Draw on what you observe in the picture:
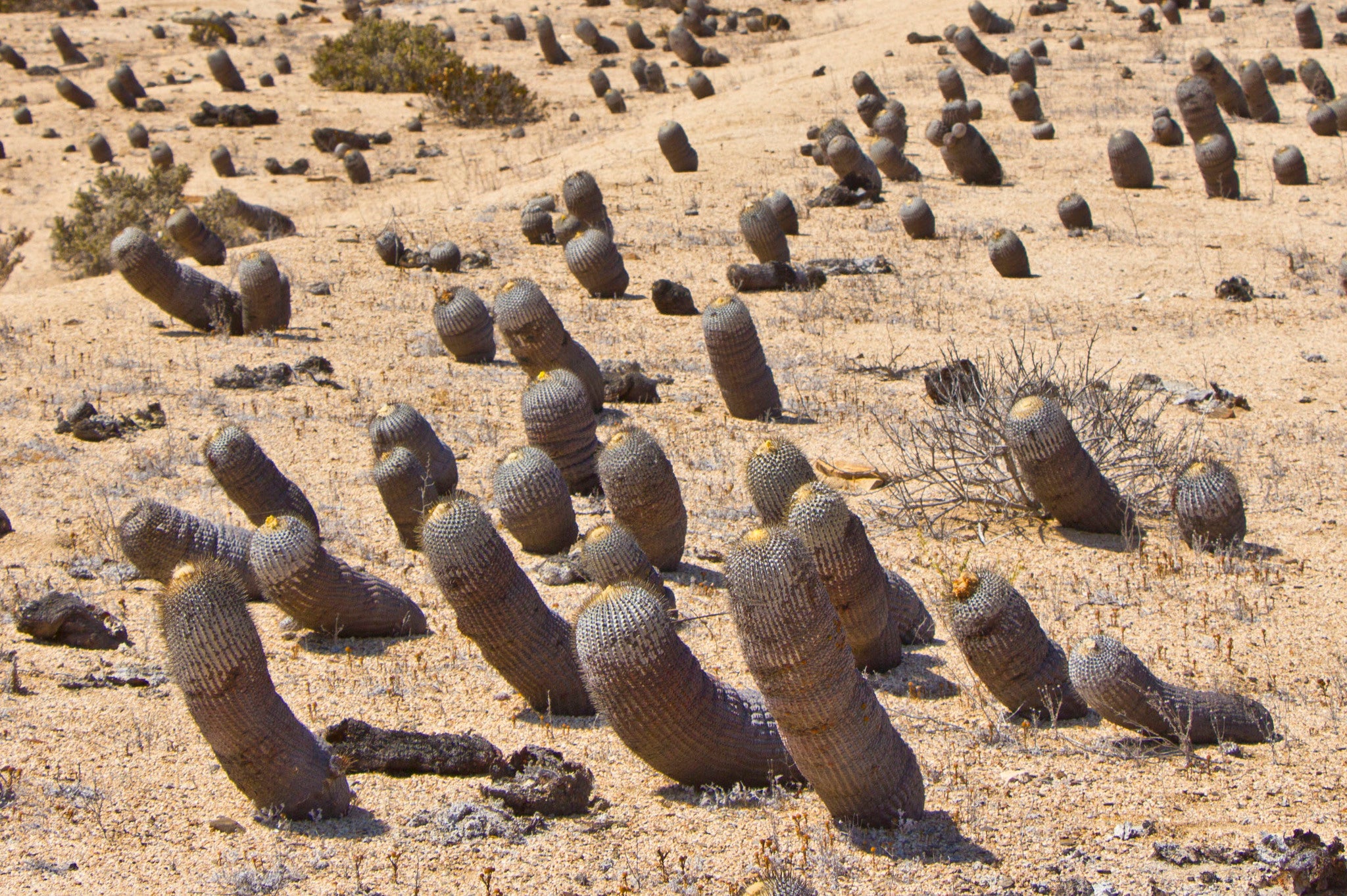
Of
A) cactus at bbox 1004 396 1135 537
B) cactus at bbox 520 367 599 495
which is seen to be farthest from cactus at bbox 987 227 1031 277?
cactus at bbox 520 367 599 495

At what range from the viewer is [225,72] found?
88.7 ft

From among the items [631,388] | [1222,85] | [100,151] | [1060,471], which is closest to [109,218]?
[100,151]

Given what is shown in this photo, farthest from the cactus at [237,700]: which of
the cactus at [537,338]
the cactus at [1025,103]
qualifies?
the cactus at [1025,103]

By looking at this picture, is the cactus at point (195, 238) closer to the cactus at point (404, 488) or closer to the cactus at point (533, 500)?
the cactus at point (404, 488)

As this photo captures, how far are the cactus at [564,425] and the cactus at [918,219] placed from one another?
8121 mm

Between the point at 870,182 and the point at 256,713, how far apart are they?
1458cm

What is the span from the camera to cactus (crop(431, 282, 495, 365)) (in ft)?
39.6

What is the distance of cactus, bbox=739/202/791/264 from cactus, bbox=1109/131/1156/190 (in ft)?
17.3

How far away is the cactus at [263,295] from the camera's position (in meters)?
12.5

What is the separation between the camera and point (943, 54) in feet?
84.6

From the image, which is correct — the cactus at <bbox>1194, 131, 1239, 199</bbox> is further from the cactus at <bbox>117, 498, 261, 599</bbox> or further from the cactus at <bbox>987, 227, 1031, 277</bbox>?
the cactus at <bbox>117, 498, 261, 599</bbox>

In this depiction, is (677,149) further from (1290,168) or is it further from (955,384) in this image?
(955,384)

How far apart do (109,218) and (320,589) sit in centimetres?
1294

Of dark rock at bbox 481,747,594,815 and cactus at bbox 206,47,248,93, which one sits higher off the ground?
dark rock at bbox 481,747,594,815
